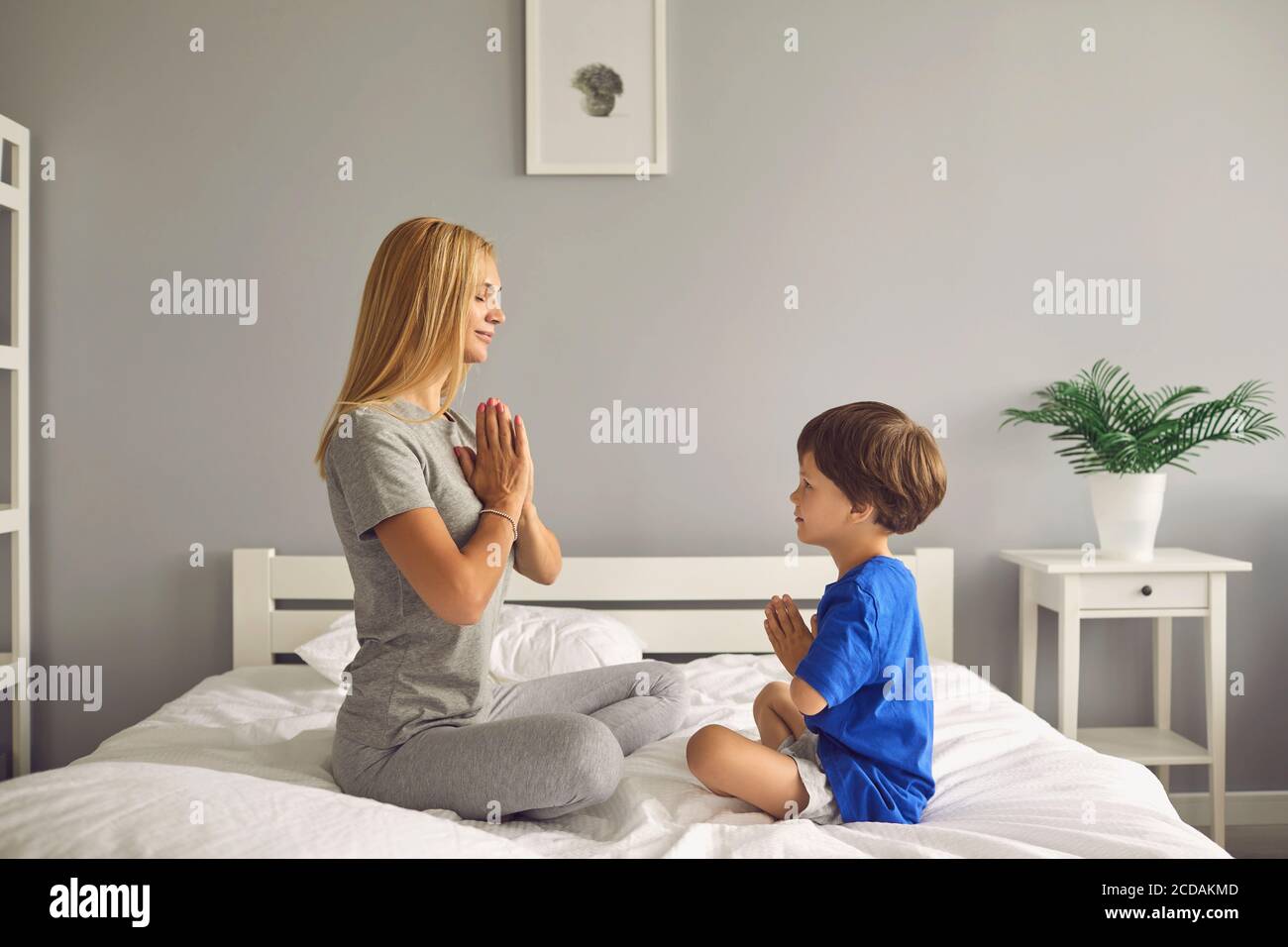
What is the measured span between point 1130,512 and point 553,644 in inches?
52.2

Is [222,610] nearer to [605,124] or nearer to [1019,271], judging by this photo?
[605,124]

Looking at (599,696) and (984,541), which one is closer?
(599,696)

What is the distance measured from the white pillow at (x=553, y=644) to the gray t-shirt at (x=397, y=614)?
27.3 inches

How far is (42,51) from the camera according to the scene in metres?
2.47

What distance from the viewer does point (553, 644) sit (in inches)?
81.6

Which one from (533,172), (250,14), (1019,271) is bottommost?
(1019,271)

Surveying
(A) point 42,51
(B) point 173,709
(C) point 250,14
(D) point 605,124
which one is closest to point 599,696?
(B) point 173,709

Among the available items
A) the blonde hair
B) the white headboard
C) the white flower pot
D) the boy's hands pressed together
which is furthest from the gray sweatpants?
the white flower pot

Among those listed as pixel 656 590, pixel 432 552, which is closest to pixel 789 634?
pixel 432 552

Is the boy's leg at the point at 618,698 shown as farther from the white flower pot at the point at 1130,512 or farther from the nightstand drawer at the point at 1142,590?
the white flower pot at the point at 1130,512

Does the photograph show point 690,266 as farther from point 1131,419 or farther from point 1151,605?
point 1151,605

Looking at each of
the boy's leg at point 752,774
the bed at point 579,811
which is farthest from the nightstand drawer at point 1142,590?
the boy's leg at point 752,774

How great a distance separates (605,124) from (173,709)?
1616 millimetres
